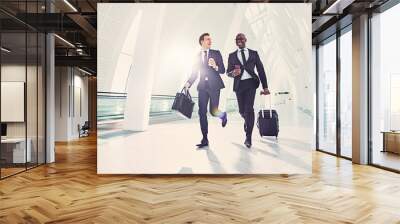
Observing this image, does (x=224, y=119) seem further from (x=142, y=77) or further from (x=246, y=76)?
(x=142, y=77)

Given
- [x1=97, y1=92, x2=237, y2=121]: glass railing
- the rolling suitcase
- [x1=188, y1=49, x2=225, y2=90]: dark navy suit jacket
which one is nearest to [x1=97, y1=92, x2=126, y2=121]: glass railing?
[x1=97, y1=92, x2=237, y2=121]: glass railing

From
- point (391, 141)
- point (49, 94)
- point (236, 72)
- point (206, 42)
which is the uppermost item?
point (206, 42)

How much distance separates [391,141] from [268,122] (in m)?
2.81

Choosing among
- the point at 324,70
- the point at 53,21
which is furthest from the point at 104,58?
the point at 324,70

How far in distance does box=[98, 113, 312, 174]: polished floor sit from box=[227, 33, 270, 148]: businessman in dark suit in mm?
192

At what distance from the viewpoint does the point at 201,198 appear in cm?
486

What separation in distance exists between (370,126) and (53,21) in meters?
7.18

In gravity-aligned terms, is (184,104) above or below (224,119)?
above

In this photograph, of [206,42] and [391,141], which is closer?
[206,42]

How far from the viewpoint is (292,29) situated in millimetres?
6445

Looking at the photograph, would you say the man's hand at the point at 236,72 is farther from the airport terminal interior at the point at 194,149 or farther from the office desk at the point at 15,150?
the office desk at the point at 15,150

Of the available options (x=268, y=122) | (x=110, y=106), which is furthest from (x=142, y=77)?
(x=268, y=122)

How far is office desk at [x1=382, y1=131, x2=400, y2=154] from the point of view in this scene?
7109 mm

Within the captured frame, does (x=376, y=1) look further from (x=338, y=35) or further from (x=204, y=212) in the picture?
(x=204, y=212)
